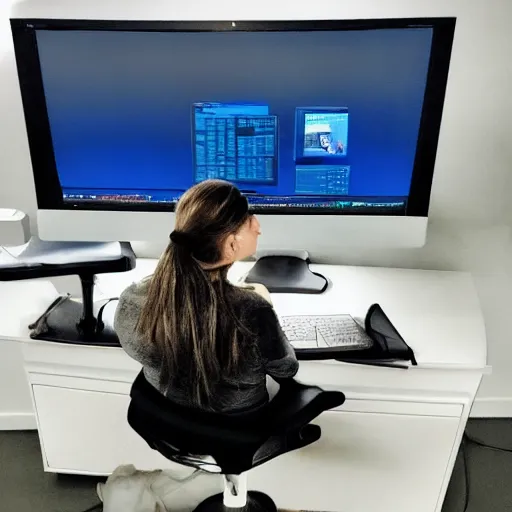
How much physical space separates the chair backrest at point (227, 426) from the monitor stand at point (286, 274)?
318 mm

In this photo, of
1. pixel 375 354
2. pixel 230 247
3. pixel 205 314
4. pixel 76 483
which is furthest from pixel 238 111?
pixel 76 483

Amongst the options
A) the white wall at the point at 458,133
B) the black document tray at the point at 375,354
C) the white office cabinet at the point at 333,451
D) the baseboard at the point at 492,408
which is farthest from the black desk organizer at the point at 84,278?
the baseboard at the point at 492,408

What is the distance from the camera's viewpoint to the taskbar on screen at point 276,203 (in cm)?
132

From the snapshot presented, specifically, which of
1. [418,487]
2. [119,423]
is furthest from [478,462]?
[119,423]

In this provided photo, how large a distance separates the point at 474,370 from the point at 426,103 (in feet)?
1.82

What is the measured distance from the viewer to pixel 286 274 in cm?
147

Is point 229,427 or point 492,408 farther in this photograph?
point 492,408

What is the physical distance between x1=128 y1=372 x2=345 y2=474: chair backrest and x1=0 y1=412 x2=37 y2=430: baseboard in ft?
2.92

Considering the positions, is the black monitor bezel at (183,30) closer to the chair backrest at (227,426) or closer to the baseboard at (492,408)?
the chair backrest at (227,426)

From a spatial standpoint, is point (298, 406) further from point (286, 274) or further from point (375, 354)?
point (286, 274)

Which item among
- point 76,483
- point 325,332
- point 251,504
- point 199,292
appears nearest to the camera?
point 199,292

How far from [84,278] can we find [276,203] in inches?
17.6

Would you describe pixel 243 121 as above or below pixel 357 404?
above

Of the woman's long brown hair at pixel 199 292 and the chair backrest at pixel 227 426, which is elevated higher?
the woman's long brown hair at pixel 199 292
